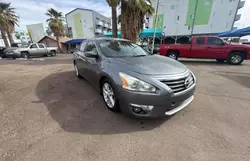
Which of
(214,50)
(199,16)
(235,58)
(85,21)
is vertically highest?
(85,21)

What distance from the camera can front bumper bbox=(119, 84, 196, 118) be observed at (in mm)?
1838

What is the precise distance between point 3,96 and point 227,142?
518 centimetres

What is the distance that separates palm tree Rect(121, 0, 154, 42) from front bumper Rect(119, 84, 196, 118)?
8.05 m

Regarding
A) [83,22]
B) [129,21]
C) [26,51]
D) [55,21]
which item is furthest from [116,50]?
[83,22]

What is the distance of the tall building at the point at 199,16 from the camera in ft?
82.9

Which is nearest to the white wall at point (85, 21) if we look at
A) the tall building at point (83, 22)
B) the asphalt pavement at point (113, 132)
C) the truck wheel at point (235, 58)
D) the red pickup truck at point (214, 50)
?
the tall building at point (83, 22)

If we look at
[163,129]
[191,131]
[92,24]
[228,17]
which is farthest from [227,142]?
[92,24]

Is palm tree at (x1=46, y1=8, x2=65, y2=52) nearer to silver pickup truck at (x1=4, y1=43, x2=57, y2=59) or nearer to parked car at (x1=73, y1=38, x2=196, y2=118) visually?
silver pickup truck at (x1=4, y1=43, x2=57, y2=59)

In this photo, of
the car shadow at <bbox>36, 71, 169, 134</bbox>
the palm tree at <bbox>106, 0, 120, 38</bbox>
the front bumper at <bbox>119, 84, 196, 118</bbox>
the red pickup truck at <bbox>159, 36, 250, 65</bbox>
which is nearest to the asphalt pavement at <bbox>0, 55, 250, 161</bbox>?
the car shadow at <bbox>36, 71, 169, 134</bbox>

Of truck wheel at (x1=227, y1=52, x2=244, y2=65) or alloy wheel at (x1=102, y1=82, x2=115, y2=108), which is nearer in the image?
alloy wheel at (x1=102, y1=82, x2=115, y2=108)

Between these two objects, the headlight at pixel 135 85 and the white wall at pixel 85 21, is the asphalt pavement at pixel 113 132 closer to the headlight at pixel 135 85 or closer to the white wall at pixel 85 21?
the headlight at pixel 135 85

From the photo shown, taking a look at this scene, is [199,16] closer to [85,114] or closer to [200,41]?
[200,41]

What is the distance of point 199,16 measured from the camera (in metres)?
26.7

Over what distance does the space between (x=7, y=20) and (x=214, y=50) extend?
27.3 metres
